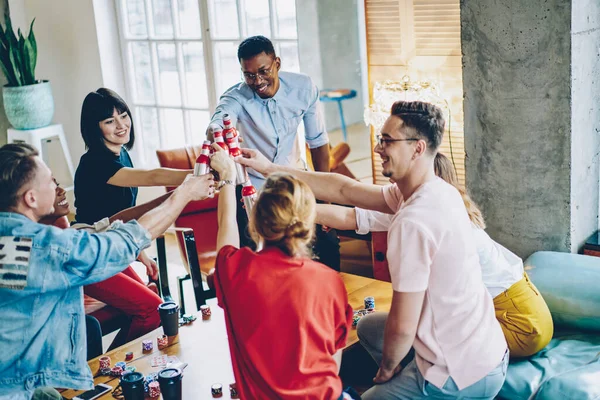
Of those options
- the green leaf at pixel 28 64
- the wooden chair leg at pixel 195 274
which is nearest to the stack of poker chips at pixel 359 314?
the wooden chair leg at pixel 195 274

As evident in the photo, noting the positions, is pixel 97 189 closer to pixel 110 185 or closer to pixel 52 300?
pixel 110 185

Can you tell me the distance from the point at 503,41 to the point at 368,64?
3.57 feet

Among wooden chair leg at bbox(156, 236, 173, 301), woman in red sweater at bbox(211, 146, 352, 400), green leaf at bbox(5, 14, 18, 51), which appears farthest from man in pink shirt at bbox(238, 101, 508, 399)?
green leaf at bbox(5, 14, 18, 51)

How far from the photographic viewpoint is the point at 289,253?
6.25 feet

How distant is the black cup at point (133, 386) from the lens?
2.16 m

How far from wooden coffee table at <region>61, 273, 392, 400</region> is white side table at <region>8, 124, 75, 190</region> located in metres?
3.31

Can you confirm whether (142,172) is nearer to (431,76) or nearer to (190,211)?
(190,211)

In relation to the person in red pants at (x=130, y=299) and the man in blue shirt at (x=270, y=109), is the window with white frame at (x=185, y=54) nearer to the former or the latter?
the man in blue shirt at (x=270, y=109)

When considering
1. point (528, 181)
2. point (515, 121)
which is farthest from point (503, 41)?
point (528, 181)

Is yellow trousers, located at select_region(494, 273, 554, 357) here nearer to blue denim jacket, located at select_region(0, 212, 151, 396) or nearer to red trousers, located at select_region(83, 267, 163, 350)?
blue denim jacket, located at select_region(0, 212, 151, 396)

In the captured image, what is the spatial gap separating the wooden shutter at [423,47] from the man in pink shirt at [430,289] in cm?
172

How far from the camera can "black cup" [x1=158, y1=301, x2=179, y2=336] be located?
2.67 m

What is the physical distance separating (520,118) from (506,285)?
3.48 feet

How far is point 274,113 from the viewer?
349cm
